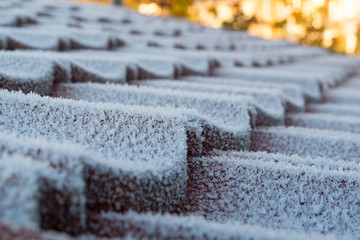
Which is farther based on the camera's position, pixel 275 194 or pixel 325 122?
pixel 325 122

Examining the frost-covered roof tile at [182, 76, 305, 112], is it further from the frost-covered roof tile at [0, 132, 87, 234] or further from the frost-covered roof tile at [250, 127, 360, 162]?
the frost-covered roof tile at [0, 132, 87, 234]

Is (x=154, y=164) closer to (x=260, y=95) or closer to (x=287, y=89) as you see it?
(x=260, y=95)

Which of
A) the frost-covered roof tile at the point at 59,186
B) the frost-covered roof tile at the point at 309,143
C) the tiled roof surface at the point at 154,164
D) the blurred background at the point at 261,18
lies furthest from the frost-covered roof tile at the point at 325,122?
the blurred background at the point at 261,18

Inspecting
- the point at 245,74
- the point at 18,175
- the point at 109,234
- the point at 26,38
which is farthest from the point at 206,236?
the point at 245,74

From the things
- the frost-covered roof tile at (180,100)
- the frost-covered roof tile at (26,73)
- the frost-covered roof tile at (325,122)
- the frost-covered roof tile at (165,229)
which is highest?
the frost-covered roof tile at (26,73)

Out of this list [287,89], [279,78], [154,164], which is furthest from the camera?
[279,78]

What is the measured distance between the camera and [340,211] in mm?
601

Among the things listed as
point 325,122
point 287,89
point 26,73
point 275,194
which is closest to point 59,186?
point 275,194

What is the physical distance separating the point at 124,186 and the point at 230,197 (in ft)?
0.69

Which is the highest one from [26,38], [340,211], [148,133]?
[26,38]

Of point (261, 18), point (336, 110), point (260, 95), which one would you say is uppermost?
point (261, 18)

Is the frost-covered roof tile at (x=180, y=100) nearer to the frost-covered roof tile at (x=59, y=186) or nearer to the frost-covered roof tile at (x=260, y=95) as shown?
the frost-covered roof tile at (x=260, y=95)

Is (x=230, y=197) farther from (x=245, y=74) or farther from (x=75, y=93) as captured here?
(x=245, y=74)

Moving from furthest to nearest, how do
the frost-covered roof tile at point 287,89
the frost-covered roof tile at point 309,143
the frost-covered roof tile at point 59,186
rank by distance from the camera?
the frost-covered roof tile at point 287,89 → the frost-covered roof tile at point 309,143 → the frost-covered roof tile at point 59,186
